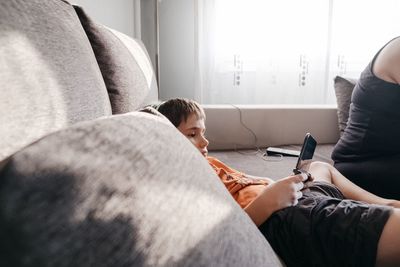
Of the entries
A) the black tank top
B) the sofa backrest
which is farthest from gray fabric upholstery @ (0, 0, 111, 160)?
the black tank top

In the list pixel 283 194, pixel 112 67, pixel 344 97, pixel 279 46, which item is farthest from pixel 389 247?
pixel 279 46

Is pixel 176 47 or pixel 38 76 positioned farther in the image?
pixel 176 47

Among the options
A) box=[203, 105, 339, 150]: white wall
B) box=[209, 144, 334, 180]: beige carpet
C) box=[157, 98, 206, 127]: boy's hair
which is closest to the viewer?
box=[157, 98, 206, 127]: boy's hair

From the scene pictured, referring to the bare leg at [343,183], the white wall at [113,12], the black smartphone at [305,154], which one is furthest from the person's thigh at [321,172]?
the white wall at [113,12]

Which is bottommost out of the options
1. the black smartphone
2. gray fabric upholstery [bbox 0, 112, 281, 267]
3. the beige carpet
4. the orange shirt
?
the beige carpet

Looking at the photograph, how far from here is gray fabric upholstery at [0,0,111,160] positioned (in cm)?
35

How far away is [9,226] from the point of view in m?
0.25

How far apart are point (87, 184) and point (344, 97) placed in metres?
1.67

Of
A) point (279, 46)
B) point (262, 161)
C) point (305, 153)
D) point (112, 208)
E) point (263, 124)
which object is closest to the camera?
point (112, 208)

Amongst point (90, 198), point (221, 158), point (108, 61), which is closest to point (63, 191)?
point (90, 198)

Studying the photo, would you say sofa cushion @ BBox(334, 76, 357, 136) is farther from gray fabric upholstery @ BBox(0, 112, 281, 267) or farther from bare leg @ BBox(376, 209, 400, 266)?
gray fabric upholstery @ BBox(0, 112, 281, 267)

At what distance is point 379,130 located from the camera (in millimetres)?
1144

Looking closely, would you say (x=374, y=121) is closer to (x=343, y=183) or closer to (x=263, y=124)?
(x=343, y=183)

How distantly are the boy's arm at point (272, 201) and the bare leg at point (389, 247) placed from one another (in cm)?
20
